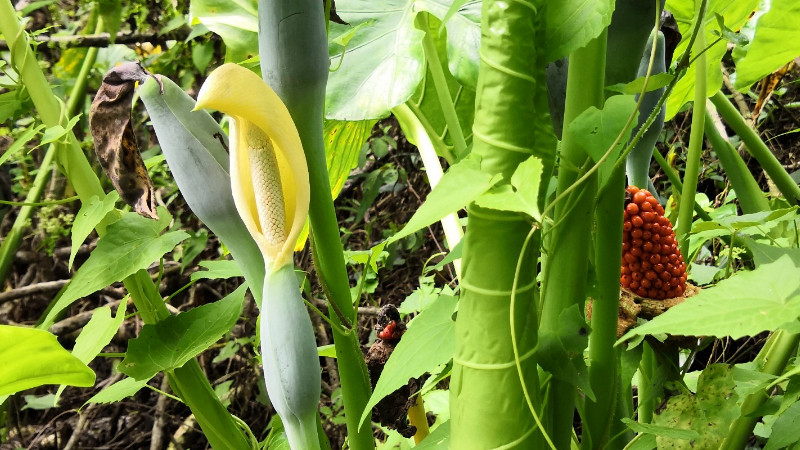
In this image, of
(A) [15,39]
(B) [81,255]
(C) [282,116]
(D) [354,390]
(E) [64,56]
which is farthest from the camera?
(B) [81,255]

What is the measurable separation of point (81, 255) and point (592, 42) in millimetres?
1650

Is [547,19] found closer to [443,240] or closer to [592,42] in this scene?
[592,42]

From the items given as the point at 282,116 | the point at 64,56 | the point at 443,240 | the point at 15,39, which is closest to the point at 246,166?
the point at 282,116

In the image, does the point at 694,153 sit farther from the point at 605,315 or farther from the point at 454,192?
the point at 454,192

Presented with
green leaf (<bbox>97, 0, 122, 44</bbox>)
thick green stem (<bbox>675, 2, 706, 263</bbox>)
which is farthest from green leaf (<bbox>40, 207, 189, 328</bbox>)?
green leaf (<bbox>97, 0, 122, 44</bbox>)

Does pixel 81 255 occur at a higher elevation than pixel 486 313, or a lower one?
lower

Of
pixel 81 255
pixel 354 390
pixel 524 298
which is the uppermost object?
pixel 524 298

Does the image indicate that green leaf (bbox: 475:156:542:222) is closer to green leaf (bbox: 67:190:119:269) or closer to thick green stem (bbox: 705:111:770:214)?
green leaf (bbox: 67:190:119:269)

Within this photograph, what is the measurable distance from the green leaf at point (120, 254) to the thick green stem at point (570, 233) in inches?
12.3

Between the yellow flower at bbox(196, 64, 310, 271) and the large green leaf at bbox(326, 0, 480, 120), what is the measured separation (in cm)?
15

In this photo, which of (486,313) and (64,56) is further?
(64,56)

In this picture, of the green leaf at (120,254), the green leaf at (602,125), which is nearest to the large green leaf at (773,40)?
the green leaf at (602,125)

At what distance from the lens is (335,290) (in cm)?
49

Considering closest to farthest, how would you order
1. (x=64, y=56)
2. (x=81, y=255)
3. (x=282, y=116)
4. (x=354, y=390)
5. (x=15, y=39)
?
1. (x=282, y=116)
2. (x=354, y=390)
3. (x=15, y=39)
4. (x=64, y=56)
5. (x=81, y=255)
